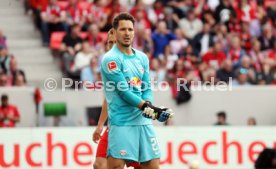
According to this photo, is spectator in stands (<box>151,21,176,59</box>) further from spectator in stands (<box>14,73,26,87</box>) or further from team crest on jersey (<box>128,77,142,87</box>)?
team crest on jersey (<box>128,77,142,87</box>)

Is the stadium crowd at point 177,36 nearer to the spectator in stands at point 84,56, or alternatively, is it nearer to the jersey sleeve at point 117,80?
the spectator in stands at point 84,56

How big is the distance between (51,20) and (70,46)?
0.85m

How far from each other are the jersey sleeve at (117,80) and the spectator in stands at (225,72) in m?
10.3

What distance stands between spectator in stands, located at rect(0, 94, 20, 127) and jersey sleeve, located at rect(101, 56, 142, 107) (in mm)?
8262

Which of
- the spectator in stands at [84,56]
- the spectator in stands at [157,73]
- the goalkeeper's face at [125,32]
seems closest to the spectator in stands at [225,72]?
the spectator in stands at [157,73]

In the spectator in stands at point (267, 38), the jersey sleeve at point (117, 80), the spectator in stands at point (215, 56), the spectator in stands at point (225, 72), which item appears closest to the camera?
the jersey sleeve at point (117, 80)

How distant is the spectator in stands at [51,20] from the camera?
22453mm

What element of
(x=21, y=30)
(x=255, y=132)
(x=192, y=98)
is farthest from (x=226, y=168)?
(x=21, y=30)

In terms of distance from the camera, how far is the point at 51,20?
22.5m

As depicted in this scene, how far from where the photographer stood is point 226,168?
19.0 m

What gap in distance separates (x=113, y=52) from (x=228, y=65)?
1046 centimetres

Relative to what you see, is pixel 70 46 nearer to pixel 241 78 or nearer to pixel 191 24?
pixel 191 24

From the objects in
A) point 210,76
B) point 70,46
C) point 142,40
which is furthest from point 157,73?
point 70,46

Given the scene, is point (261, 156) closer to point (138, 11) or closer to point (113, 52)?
point (113, 52)
